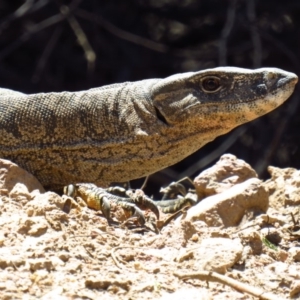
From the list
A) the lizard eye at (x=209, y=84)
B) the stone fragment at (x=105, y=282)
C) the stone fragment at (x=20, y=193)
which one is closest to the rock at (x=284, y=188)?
the lizard eye at (x=209, y=84)

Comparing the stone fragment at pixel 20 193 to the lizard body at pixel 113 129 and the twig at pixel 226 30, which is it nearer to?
the lizard body at pixel 113 129

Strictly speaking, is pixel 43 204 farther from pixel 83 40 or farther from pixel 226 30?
pixel 83 40

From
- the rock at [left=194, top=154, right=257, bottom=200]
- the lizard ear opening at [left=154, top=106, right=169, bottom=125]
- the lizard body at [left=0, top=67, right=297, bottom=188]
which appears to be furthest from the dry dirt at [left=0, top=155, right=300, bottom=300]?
the lizard ear opening at [left=154, top=106, right=169, bottom=125]

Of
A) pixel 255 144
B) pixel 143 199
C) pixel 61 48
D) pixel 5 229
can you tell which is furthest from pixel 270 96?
pixel 61 48

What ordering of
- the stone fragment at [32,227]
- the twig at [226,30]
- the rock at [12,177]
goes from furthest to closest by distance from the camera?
the twig at [226,30], the rock at [12,177], the stone fragment at [32,227]

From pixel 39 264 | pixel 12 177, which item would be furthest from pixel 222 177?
pixel 39 264

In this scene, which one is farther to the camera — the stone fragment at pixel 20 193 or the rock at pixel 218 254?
the stone fragment at pixel 20 193

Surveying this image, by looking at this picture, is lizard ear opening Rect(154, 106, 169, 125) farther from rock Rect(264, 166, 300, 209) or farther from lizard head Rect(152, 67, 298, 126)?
rock Rect(264, 166, 300, 209)
